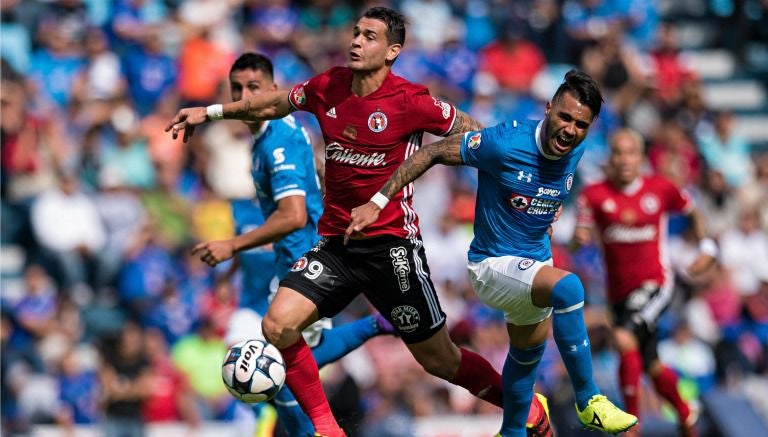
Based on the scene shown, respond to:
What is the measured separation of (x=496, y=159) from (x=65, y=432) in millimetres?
7126

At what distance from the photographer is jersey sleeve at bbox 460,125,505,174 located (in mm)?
8375

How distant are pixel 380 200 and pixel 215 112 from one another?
1.43 m

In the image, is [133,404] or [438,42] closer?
[133,404]

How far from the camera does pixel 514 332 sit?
8.84m

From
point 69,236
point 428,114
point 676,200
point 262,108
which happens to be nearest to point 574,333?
point 428,114

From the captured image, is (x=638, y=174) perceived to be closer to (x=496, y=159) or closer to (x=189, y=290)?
(x=496, y=159)

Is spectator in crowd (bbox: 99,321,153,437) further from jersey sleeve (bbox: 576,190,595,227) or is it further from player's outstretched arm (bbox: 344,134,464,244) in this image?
player's outstretched arm (bbox: 344,134,464,244)

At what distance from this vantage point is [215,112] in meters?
8.80

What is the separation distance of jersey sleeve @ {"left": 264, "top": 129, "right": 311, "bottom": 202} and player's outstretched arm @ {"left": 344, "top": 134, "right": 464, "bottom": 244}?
1.05 metres

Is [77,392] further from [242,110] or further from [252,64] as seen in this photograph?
[242,110]

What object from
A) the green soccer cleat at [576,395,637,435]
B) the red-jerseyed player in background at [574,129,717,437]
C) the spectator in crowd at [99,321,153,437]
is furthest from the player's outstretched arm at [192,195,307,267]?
the spectator in crowd at [99,321,153,437]

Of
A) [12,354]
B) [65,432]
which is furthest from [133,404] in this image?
[12,354]

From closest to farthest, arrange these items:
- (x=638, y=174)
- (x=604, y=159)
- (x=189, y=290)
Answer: (x=638, y=174)
(x=189, y=290)
(x=604, y=159)

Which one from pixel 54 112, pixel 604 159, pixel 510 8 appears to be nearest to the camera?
pixel 54 112
